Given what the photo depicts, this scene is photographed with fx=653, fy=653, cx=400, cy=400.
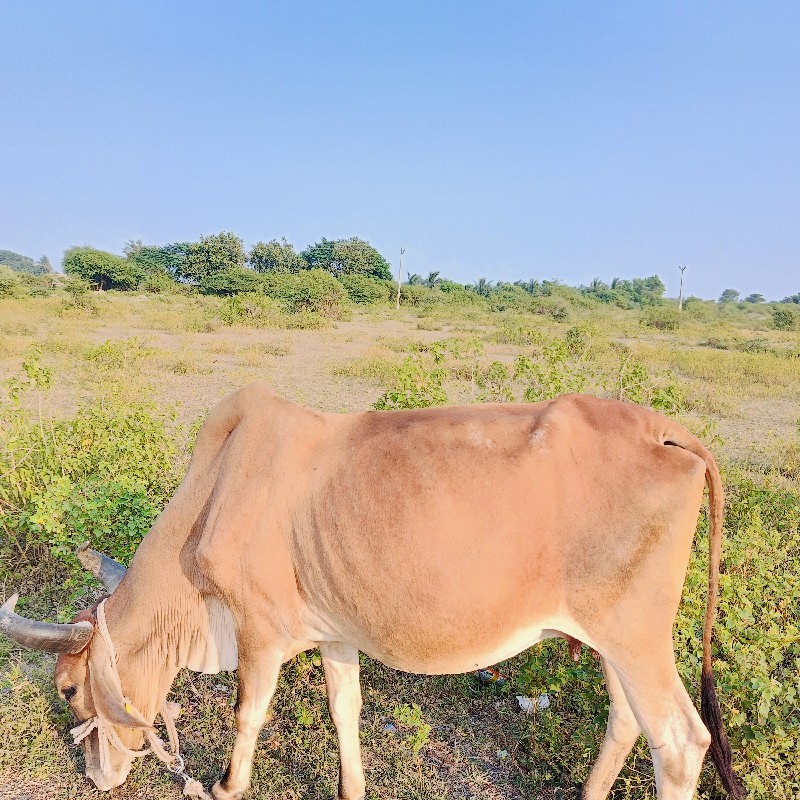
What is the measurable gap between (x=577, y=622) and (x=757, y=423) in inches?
367

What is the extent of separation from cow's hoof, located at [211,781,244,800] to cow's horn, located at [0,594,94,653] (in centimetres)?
95

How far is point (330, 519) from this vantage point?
260 cm

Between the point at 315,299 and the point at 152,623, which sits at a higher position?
the point at 315,299

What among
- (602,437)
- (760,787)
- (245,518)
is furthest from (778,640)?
(245,518)

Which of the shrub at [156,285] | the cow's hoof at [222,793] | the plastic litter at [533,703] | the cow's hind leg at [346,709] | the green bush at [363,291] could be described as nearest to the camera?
the cow's hoof at [222,793]

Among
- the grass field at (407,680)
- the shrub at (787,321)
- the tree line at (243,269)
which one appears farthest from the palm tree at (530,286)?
the grass field at (407,680)

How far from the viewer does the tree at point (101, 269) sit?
4100 cm

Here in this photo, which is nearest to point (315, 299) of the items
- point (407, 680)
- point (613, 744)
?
point (407, 680)

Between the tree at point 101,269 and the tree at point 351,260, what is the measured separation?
50.2ft

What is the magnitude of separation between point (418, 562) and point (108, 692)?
1.56 metres

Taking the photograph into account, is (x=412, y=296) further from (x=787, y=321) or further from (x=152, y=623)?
(x=152, y=623)

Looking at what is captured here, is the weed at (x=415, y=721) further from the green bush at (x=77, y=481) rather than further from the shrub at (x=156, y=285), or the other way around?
the shrub at (x=156, y=285)

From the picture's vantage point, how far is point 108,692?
2.87m

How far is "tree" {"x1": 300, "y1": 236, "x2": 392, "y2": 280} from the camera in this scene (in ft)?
173
